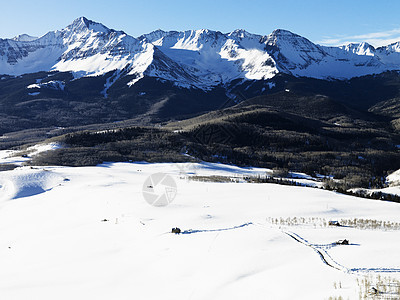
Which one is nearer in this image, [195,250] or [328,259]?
[328,259]

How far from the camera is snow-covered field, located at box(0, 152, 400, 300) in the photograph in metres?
13.4

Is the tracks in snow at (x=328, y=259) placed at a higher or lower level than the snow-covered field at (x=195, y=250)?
higher

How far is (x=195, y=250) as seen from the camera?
680 inches

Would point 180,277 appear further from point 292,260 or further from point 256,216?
point 256,216

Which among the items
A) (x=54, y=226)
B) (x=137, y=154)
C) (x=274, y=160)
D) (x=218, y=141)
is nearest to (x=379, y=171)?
(x=274, y=160)

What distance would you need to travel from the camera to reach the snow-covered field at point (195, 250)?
526 inches

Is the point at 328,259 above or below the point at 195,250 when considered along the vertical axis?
above

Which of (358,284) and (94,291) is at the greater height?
(358,284)

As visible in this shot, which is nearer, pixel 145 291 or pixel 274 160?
pixel 145 291

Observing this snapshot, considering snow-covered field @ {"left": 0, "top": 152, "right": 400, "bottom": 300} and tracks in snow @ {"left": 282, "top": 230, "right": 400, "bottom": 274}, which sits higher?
tracks in snow @ {"left": 282, "top": 230, "right": 400, "bottom": 274}

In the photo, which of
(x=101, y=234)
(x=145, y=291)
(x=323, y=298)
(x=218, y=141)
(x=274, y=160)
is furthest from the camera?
(x=218, y=141)

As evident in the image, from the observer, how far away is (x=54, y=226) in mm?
25609

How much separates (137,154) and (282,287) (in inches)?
4098

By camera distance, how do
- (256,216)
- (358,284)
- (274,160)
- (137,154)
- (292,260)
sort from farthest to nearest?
(274,160) → (137,154) → (256,216) → (292,260) → (358,284)
